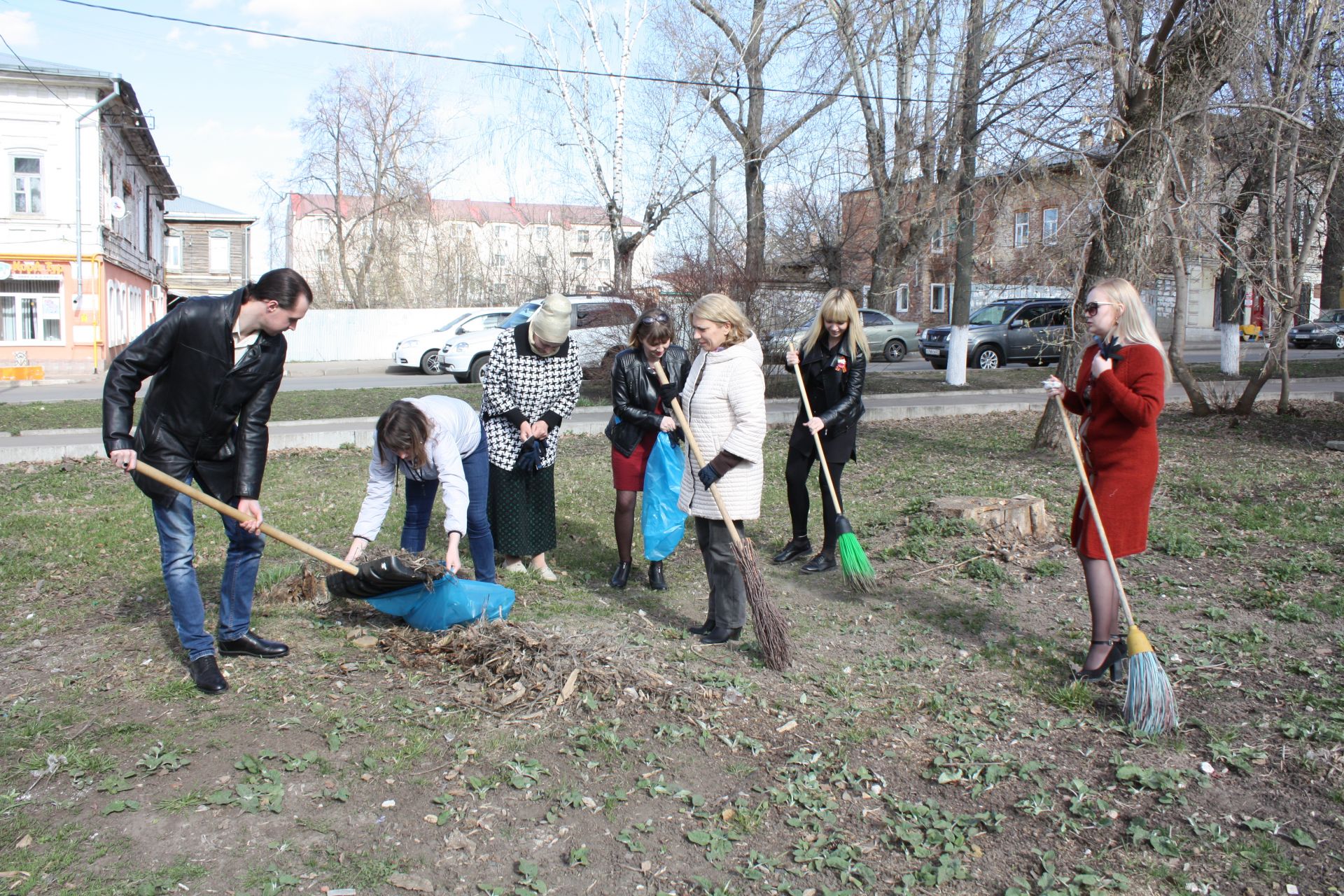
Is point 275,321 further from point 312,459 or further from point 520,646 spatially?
point 312,459

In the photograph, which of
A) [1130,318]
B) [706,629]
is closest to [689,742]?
[706,629]

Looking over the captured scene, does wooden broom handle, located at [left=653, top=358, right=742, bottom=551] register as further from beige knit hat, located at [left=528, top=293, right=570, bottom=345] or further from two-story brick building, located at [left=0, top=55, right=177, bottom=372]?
two-story brick building, located at [left=0, top=55, right=177, bottom=372]

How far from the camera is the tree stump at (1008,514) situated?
20.9 feet

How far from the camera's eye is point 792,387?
1584 cm

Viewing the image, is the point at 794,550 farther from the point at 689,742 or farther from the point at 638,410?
the point at 689,742

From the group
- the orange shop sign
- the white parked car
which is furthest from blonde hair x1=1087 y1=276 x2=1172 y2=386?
the orange shop sign

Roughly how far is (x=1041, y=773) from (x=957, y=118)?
1058 cm

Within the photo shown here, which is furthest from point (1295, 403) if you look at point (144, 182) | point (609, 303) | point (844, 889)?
point (144, 182)

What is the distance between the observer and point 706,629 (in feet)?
15.7

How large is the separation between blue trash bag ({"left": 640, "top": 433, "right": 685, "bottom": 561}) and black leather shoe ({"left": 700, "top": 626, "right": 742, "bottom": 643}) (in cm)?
98

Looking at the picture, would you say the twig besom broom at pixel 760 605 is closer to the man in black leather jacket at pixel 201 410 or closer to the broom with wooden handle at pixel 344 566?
the broom with wooden handle at pixel 344 566

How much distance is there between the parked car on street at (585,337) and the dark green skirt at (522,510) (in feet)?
26.4

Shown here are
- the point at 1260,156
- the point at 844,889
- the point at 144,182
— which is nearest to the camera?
the point at 844,889

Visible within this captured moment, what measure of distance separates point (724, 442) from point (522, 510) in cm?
154
